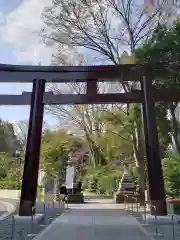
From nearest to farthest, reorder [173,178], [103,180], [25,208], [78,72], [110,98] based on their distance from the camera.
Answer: [25,208] < [78,72] < [110,98] < [173,178] < [103,180]

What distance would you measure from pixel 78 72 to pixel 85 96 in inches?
36.1

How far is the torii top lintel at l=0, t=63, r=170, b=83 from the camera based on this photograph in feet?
39.7

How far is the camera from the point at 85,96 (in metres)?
12.5

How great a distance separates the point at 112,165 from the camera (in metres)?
33.8

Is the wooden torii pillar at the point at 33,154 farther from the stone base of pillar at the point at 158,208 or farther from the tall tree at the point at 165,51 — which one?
the tall tree at the point at 165,51

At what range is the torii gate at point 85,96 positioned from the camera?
36.7 ft

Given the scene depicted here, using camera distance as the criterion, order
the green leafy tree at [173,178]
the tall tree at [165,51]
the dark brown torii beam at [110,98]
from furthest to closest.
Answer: the green leafy tree at [173,178]
the dark brown torii beam at [110,98]
the tall tree at [165,51]

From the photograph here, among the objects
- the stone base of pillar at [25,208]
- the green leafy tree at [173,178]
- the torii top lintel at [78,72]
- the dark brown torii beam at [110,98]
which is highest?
the torii top lintel at [78,72]

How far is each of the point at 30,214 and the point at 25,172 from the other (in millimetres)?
1385

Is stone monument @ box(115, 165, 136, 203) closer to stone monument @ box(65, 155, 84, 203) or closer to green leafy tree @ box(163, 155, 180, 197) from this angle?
stone monument @ box(65, 155, 84, 203)

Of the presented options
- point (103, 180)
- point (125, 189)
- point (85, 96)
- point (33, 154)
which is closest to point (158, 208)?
point (33, 154)

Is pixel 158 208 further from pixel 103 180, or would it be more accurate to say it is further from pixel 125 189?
pixel 103 180

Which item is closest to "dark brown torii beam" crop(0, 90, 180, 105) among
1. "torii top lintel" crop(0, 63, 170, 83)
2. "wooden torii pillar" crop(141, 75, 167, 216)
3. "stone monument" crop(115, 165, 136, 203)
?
"wooden torii pillar" crop(141, 75, 167, 216)

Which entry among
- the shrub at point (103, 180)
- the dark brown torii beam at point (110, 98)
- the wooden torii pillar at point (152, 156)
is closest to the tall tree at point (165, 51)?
the dark brown torii beam at point (110, 98)
